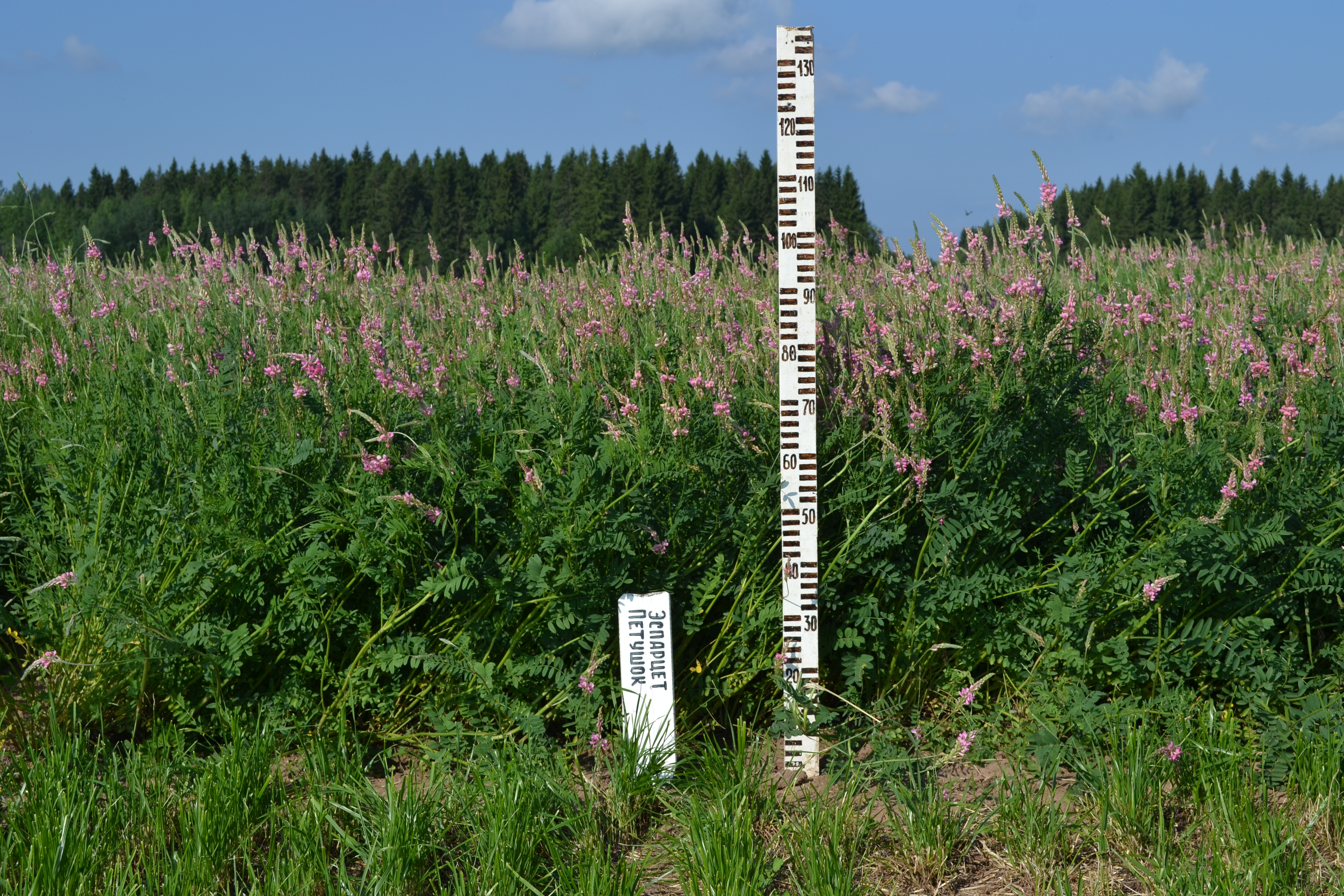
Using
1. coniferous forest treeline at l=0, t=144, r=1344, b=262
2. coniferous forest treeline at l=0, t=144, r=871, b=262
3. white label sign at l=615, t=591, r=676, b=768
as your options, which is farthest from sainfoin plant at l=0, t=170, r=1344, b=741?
coniferous forest treeline at l=0, t=144, r=871, b=262

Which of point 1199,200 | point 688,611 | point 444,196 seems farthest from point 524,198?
point 688,611

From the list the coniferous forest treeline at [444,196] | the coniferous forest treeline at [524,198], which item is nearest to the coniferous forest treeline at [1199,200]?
the coniferous forest treeline at [524,198]

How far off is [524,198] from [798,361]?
73938 mm

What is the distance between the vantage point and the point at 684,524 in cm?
361

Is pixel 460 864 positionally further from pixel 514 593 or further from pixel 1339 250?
pixel 1339 250

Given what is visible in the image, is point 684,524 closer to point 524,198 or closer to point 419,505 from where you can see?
point 419,505

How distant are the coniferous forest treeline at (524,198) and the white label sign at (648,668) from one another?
2770 centimetres

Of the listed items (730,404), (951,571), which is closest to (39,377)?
(730,404)

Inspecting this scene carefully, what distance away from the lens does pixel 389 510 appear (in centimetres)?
336

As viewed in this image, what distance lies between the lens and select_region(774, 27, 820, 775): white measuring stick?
3375 mm

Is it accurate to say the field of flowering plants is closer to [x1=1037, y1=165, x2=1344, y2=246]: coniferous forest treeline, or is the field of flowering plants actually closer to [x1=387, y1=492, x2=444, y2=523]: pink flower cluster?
[x1=387, y1=492, x2=444, y2=523]: pink flower cluster

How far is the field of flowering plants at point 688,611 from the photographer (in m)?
3.00

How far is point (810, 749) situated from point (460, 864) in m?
1.21

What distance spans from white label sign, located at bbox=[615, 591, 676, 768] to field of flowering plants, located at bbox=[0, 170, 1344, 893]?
0.33ft
